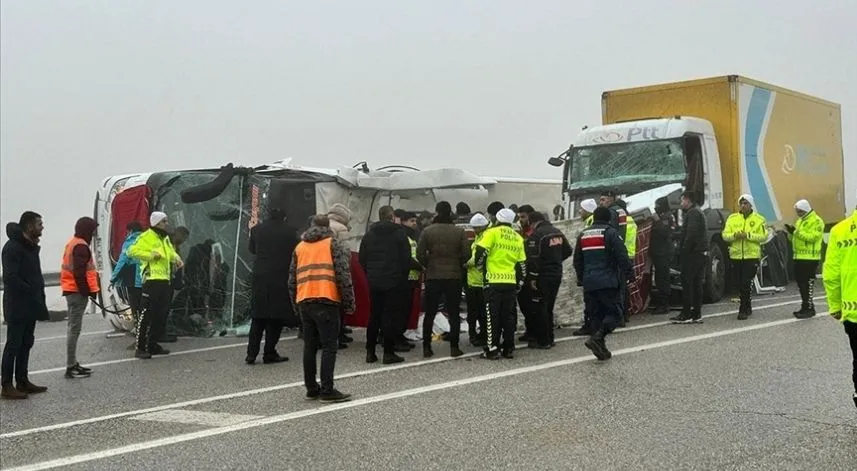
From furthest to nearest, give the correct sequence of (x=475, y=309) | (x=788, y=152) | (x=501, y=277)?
(x=788, y=152) → (x=475, y=309) → (x=501, y=277)

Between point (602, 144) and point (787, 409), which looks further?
point (602, 144)

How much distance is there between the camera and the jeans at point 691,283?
12492mm

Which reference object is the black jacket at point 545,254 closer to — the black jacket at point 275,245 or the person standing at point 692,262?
the person standing at point 692,262

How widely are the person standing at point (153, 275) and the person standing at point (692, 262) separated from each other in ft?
21.9

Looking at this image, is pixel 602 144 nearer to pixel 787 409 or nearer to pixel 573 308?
pixel 573 308

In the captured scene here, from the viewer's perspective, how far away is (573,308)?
12.7 metres

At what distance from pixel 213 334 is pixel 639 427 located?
8261 mm

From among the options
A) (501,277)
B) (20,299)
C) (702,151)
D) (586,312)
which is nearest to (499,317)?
(501,277)

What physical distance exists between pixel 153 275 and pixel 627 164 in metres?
8.12

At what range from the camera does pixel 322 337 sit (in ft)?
26.2

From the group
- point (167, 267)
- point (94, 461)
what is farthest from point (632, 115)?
point (94, 461)

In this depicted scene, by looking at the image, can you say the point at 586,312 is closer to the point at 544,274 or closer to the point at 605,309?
the point at 544,274

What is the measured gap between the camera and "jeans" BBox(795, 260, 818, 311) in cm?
1251

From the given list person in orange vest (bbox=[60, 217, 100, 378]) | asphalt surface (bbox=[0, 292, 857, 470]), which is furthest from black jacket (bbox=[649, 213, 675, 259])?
person in orange vest (bbox=[60, 217, 100, 378])
